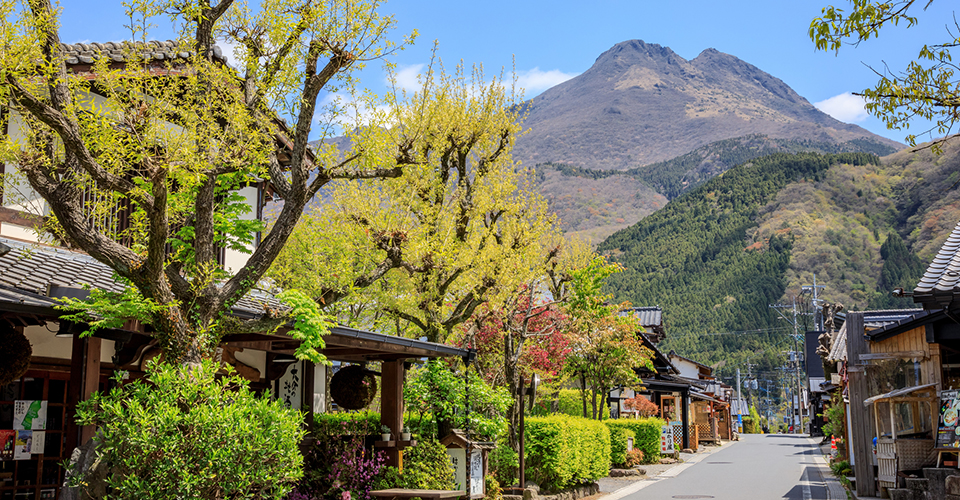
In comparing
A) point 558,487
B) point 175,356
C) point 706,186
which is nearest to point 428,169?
point 558,487

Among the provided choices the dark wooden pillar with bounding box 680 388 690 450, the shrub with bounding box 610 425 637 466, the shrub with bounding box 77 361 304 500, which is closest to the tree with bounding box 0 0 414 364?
the shrub with bounding box 77 361 304 500

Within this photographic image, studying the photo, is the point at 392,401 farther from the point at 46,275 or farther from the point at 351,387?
the point at 46,275

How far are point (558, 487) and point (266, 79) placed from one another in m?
12.0

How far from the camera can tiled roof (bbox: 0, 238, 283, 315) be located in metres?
7.27

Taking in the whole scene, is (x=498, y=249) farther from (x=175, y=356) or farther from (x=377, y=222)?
(x=175, y=356)

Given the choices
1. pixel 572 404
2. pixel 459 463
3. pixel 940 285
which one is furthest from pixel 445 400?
pixel 572 404

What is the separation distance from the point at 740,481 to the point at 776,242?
9424cm

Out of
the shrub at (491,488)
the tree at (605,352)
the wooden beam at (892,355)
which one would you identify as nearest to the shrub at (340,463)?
the shrub at (491,488)

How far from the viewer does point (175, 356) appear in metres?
7.19

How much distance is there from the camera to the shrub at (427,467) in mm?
12461

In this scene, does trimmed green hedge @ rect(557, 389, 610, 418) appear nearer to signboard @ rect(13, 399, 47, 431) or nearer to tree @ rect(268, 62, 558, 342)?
tree @ rect(268, 62, 558, 342)

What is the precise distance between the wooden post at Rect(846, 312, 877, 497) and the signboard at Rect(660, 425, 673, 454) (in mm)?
14717

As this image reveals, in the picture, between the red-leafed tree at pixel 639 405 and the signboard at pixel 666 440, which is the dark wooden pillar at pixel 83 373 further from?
the red-leafed tree at pixel 639 405

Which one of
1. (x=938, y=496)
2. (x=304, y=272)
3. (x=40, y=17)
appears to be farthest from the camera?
(x=304, y=272)
